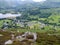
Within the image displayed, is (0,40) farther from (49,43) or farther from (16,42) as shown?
(49,43)

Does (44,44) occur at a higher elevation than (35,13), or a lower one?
higher

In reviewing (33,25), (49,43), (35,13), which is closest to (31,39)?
A: (49,43)

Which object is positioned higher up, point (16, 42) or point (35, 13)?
point (16, 42)

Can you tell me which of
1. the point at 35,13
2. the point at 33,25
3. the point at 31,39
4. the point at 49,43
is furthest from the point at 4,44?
the point at 35,13

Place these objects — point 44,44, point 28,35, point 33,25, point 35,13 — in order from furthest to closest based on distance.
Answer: point 35,13 < point 33,25 < point 28,35 < point 44,44

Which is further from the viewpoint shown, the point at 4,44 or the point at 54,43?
the point at 54,43

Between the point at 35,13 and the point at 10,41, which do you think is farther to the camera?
the point at 35,13

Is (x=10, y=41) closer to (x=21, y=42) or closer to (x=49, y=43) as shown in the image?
(x=21, y=42)

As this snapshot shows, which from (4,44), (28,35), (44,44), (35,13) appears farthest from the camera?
(35,13)

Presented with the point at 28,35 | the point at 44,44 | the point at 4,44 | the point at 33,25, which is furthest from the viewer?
the point at 33,25
